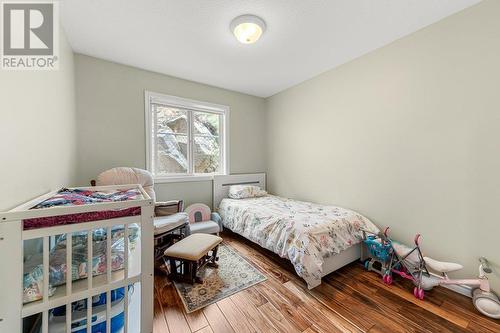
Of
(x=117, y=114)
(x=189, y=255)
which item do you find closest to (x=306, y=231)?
(x=189, y=255)

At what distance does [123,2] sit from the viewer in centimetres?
158

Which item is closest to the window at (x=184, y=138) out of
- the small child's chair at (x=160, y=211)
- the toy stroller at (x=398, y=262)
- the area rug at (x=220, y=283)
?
the small child's chair at (x=160, y=211)

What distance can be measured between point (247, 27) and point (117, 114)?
1992mm

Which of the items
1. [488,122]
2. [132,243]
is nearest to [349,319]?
[132,243]

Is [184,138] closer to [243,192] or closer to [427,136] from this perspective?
[243,192]

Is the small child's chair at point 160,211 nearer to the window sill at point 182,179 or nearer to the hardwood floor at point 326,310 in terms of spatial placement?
the window sill at point 182,179

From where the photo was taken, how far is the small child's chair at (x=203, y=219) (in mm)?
2674

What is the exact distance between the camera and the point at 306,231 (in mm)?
1883

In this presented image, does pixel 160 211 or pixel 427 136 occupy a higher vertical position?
pixel 427 136

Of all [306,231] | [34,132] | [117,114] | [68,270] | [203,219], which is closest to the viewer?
[68,270]

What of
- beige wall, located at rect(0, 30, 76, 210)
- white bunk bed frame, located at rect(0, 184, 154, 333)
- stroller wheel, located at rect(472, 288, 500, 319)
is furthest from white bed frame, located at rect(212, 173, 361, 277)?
beige wall, located at rect(0, 30, 76, 210)

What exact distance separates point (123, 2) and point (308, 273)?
2866mm

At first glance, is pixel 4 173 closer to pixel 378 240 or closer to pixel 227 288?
pixel 227 288

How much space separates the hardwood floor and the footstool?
0.14 metres
